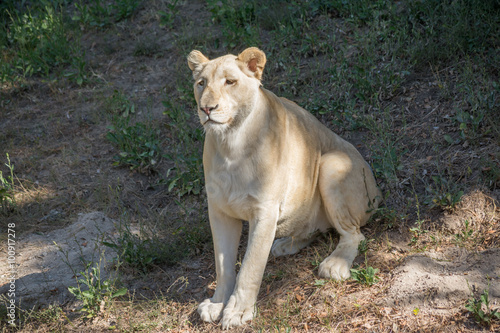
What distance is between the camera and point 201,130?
20.6 feet

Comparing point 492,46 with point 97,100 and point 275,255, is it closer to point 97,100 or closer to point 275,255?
point 275,255

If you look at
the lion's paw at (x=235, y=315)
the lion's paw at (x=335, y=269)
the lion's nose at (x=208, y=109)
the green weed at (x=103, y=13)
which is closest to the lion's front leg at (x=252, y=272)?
the lion's paw at (x=235, y=315)

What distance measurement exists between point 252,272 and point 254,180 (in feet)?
2.25

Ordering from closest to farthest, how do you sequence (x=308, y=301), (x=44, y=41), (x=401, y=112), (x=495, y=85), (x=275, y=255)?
(x=308, y=301) < (x=275, y=255) < (x=495, y=85) < (x=401, y=112) < (x=44, y=41)

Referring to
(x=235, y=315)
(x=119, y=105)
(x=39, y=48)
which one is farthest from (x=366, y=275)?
(x=39, y=48)

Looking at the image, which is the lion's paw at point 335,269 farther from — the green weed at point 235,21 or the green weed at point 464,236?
the green weed at point 235,21

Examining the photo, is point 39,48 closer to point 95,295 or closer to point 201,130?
point 201,130

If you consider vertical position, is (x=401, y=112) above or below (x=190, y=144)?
above

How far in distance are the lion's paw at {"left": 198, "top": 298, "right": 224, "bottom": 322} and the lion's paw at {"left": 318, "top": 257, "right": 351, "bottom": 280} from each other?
0.87 meters

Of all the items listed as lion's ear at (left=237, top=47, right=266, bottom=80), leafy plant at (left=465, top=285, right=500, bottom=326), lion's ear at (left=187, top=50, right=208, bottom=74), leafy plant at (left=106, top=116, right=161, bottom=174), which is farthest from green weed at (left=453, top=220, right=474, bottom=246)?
leafy plant at (left=106, top=116, right=161, bottom=174)

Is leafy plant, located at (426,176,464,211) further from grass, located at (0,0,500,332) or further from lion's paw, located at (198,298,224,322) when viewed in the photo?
lion's paw, located at (198,298,224,322)

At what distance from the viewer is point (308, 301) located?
4.00m

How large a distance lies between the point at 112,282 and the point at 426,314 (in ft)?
8.22

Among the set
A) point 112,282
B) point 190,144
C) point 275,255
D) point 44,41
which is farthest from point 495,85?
point 44,41
